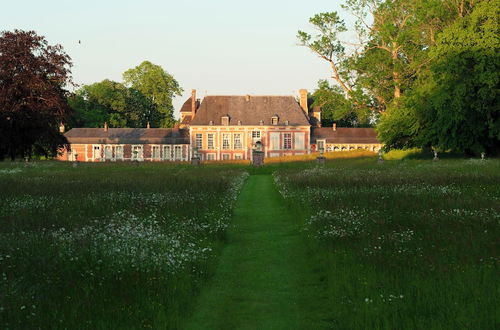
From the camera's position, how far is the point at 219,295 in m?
8.15

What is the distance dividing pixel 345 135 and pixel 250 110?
52.6 ft

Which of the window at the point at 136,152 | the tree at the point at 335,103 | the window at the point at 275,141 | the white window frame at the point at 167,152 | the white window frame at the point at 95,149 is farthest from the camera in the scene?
the white window frame at the point at 167,152

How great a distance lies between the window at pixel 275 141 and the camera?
281 feet

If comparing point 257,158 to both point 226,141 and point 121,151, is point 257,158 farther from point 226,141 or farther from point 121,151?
point 121,151

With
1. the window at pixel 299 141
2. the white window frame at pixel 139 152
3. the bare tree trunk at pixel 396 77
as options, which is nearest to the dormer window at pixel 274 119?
the window at pixel 299 141

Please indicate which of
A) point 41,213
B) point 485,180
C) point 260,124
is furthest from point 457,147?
point 260,124

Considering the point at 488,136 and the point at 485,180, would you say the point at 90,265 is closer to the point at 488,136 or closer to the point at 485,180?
the point at 485,180

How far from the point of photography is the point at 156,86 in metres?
105

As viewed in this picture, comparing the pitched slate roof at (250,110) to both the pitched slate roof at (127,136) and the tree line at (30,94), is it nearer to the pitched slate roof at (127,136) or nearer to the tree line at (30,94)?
the pitched slate roof at (127,136)

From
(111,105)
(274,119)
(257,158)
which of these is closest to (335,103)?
(257,158)

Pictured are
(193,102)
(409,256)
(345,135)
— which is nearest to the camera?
(409,256)

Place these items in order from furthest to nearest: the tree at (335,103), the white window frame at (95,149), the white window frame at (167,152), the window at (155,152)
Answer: the white window frame at (167,152)
the window at (155,152)
the white window frame at (95,149)
the tree at (335,103)

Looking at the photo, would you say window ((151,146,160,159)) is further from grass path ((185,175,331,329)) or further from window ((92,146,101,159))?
grass path ((185,175,331,329))

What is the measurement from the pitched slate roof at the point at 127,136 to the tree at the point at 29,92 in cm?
3702
